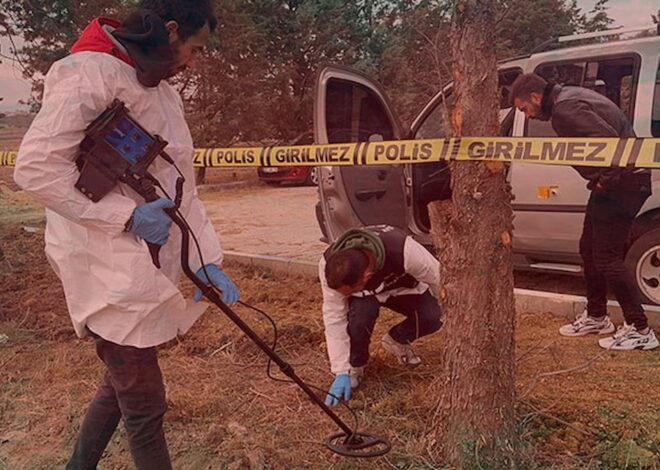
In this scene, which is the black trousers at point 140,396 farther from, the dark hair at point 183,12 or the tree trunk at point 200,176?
the tree trunk at point 200,176

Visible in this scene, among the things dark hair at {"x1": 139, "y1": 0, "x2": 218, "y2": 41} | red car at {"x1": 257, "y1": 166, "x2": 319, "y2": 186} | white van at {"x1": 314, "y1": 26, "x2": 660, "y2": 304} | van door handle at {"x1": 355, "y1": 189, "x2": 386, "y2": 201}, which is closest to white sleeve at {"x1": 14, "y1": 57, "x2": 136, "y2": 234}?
dark hair at {"x1": 139, "y1": 0, "x2": 218, "y2": 41}

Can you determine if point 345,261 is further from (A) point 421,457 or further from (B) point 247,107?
(B) point 247,107

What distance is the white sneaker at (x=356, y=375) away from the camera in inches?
128

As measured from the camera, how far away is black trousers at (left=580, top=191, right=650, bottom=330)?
11.9 ft

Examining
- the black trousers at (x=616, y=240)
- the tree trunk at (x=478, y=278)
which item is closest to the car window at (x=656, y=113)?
the black trousers at (x=616, y=240)

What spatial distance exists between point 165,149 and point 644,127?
3374mm

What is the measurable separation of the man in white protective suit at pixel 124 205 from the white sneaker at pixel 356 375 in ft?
4.10

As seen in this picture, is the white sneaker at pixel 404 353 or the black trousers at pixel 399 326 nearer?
the black trousers at pixel 399 326

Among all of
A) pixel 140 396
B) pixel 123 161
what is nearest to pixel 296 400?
pixel 140 396

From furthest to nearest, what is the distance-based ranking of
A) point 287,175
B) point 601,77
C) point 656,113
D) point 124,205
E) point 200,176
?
point 200,176 < point 287,175 < point 601,77 < point 656,113 < point 124,205

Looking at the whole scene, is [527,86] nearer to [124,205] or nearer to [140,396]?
[124,205]

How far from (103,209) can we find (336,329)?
61.4 inches

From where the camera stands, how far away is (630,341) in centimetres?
360

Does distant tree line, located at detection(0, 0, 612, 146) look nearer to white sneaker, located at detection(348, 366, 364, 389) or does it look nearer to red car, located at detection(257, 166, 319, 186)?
red car, located at detection(257, 166, 319, 186)
